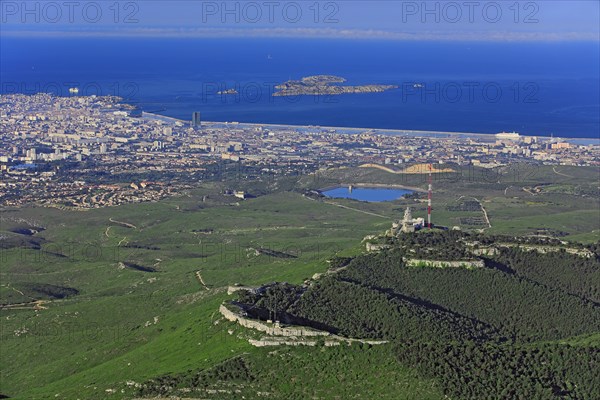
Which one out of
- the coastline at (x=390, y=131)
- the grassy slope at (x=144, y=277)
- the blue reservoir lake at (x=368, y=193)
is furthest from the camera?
the coastline at (x=390, y=131)

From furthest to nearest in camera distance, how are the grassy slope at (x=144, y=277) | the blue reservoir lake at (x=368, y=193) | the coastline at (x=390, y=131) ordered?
the coastline at (x=390, y=131), the blue reservoir lake at (x=368, y=193), the grassy slope at (x=144, y=277)

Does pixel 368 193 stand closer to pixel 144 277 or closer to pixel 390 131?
pixel 144 277

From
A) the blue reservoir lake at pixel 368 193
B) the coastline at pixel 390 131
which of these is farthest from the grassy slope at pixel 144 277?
the coastline at pixel 390 131

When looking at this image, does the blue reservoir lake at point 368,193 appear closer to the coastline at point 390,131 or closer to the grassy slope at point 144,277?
the grassy slope at point 144,277

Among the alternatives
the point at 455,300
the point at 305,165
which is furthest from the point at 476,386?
the point at 305,165

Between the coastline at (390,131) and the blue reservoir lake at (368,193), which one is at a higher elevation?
the coastline at (390,131)

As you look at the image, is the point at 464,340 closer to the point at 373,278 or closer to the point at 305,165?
the point at 373,278

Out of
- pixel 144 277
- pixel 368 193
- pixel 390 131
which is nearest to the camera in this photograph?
pixel 144 277

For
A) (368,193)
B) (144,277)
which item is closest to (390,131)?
(368,193)
